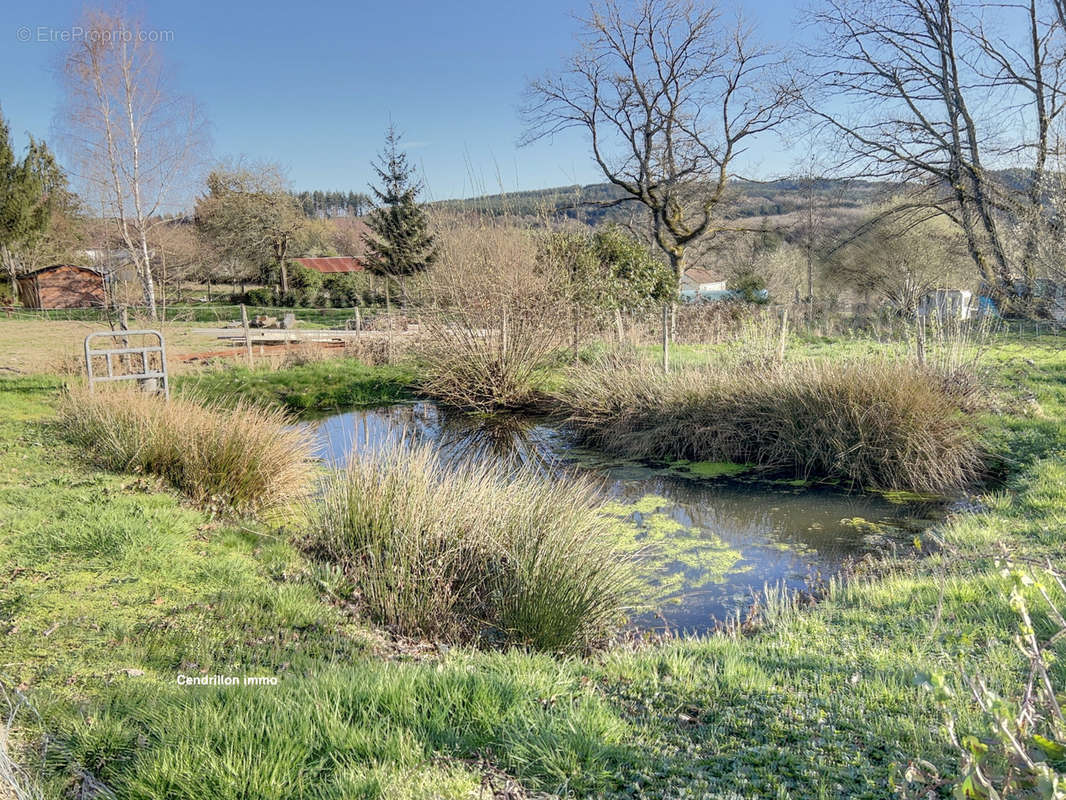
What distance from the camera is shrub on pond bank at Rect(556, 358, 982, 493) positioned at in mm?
7898

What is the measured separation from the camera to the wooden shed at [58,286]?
31.8 metres

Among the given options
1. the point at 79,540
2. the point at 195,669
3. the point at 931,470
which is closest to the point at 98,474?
the point at 79,540

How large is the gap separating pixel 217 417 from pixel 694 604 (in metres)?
4.73

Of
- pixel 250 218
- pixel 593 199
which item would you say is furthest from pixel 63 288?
pixel 593 199

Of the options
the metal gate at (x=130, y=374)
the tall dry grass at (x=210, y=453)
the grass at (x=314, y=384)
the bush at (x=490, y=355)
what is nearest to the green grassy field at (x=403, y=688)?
the tall dry grass at (x=210, y=453)

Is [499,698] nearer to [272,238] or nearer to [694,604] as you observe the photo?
[694,604]

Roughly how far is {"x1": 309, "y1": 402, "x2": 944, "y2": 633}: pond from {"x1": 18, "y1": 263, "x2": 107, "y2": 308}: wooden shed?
93.3ft

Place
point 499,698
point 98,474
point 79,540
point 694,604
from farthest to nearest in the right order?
point 98,474
point 694,604
point 79,540
point 499,698

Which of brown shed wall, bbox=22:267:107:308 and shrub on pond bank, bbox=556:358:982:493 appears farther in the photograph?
brown shed wall, bbox=22:267:107:308

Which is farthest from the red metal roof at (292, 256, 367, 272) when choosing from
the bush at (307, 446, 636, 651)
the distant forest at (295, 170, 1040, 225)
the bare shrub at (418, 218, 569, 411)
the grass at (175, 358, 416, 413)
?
the bush at (307, 446, 636, 651)

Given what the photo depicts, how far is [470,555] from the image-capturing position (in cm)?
480

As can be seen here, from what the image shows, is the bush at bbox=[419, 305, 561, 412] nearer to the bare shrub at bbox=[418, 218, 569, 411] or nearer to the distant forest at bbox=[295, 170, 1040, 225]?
the bare shrub at bbox=[418, 218, 569, 411]

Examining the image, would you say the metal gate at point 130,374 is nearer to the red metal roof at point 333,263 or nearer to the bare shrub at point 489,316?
the bare shrub at point 489,316

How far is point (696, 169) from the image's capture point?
23.8 m
